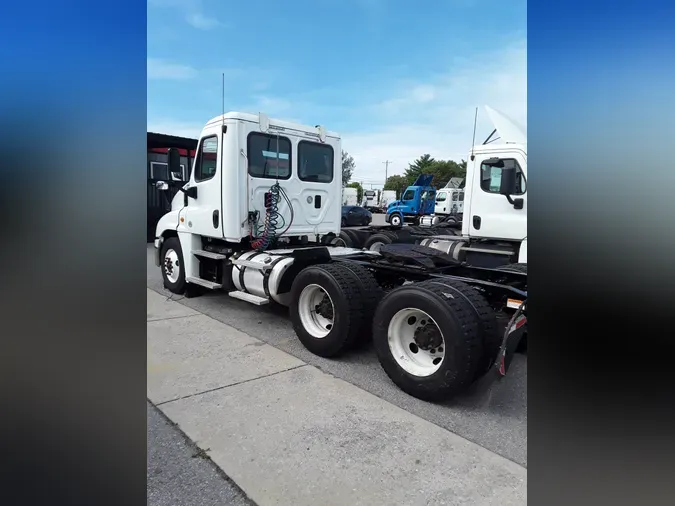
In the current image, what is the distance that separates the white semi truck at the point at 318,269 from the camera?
3.80 metres

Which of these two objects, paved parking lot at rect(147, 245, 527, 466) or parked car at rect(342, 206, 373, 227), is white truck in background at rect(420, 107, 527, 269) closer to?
paved parking lot at rect(147, 245, 527, 466)

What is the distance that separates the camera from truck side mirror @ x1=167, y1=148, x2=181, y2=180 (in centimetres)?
651

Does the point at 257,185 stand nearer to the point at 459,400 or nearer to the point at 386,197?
the point at 459,400

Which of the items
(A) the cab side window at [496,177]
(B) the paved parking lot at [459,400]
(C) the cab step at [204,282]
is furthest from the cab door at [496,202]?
(C) the cab step at [204,282]

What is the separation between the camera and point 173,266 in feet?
26.1

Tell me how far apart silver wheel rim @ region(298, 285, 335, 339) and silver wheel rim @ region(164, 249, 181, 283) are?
3412 mm

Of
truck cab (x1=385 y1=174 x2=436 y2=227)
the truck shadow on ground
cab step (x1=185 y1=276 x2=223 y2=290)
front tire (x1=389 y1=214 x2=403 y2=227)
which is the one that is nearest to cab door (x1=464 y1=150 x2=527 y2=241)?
the truck shadow on ground

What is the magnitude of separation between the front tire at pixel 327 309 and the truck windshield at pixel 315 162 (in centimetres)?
228

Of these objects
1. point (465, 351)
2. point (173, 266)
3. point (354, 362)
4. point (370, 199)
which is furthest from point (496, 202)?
point (370, 199)

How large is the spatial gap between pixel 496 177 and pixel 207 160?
15.3ft

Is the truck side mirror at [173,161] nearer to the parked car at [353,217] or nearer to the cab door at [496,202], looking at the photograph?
the cab door at [496,202]

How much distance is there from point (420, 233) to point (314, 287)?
7.53 metres
